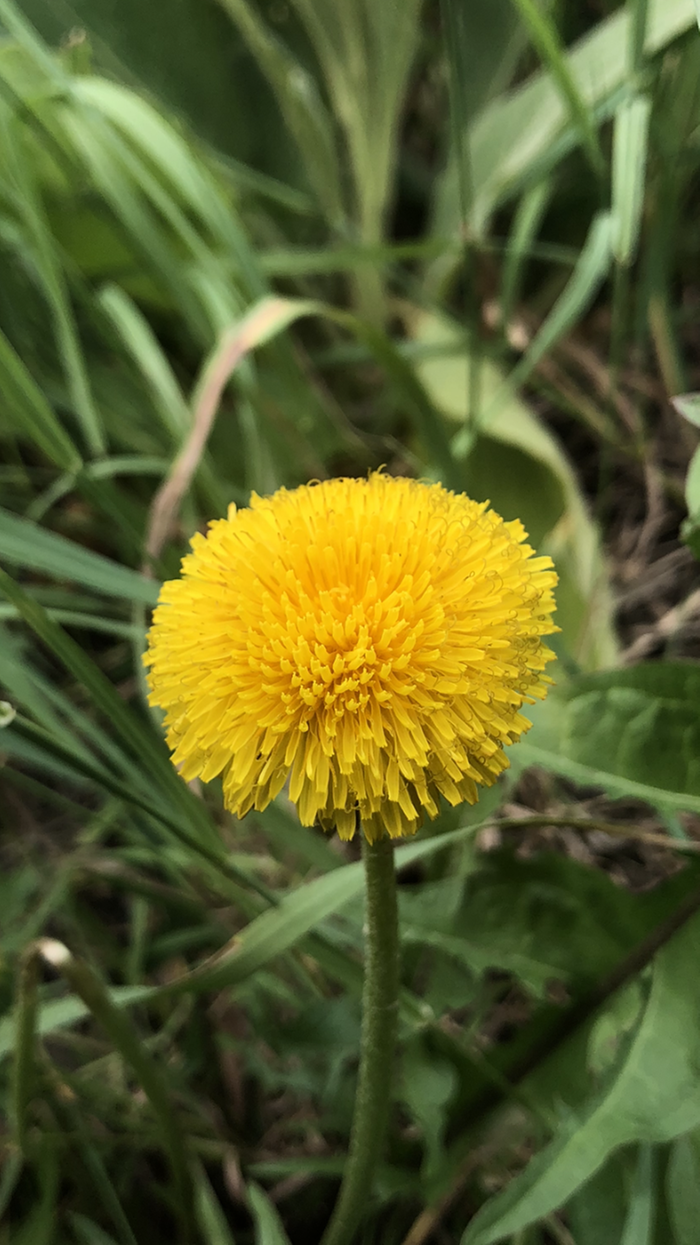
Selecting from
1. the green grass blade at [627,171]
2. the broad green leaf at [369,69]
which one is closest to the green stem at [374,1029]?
the green grass blade at [627,171]

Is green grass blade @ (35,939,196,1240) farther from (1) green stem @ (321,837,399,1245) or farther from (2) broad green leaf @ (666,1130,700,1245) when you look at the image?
(2) broad green leaf @ (666,1130,700,1245)

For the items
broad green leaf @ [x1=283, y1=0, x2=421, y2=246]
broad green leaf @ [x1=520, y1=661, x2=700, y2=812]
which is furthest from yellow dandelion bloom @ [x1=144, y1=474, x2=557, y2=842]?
broad green leaf @ [x1=283, y1=0, x2=421, y2=246]

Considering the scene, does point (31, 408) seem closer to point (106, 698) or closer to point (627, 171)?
point (106, 698)

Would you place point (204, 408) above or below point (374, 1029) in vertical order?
above

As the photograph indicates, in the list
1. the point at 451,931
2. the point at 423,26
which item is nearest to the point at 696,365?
the point at 423,26

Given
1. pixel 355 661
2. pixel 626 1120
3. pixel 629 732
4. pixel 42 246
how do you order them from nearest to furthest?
pixel 355 661 < pixel 626 1120 < pixel 629 732 < pixel 42 246

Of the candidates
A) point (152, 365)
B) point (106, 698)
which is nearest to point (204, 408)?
point (152, 365)

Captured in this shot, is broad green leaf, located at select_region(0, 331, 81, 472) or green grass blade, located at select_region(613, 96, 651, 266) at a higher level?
green grass blade, located at select_region(613, 96, 651, 266)
